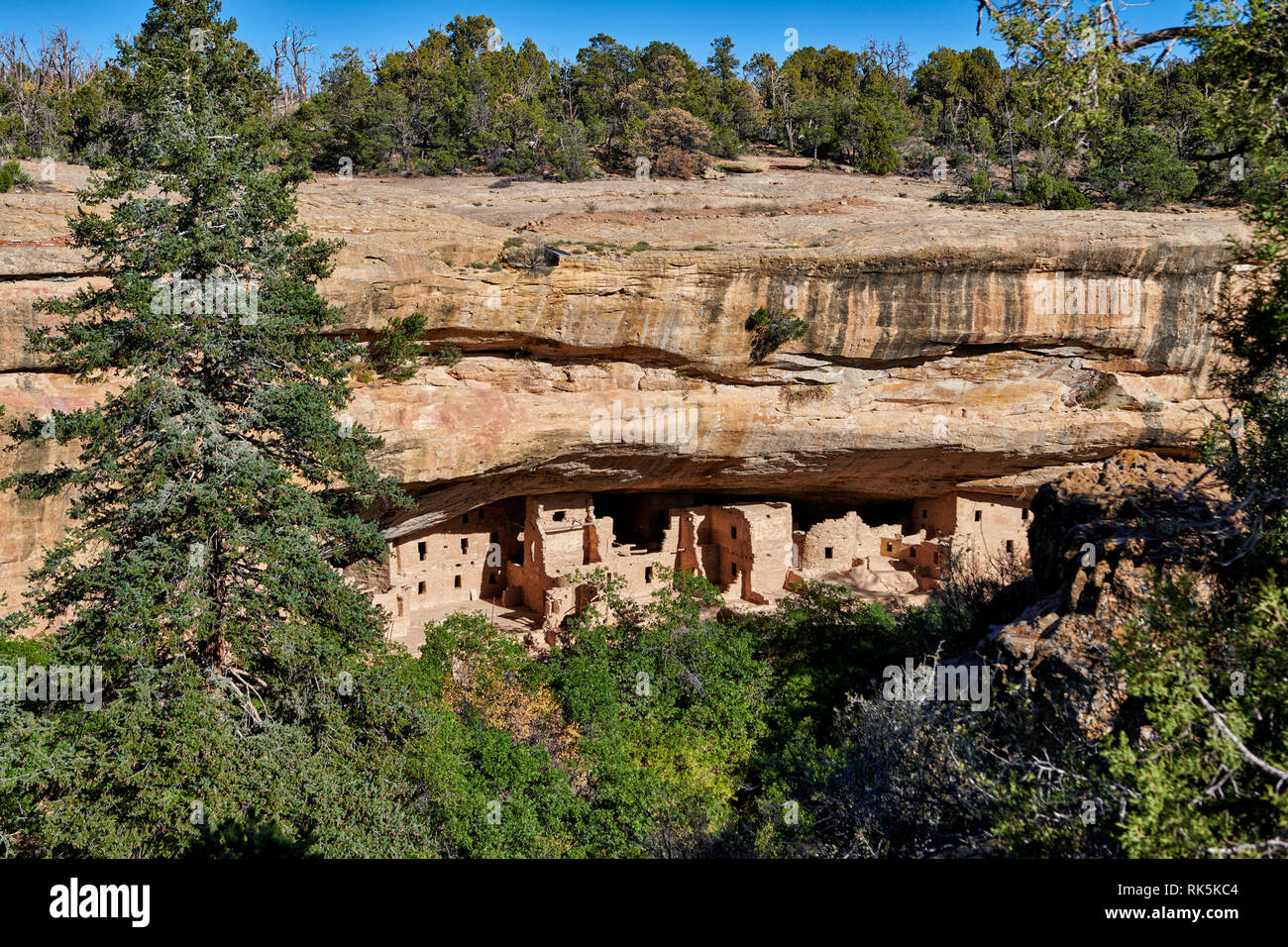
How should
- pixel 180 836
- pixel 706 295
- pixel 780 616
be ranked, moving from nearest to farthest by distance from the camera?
pixel 180 836, pixel 706 295, pixel 780 616

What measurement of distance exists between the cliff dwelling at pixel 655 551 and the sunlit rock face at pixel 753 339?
2.87 feet

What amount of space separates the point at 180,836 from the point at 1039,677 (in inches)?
316

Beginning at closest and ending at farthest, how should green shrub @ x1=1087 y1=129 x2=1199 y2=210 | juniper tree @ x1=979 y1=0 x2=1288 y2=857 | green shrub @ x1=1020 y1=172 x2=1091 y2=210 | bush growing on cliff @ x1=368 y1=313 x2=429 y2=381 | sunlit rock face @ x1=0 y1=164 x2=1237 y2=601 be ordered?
juniper tree @ x1=979 y1=0 x2=1288 y2=857 < bush growing on cliff @ x1=368 y1=313 x2=429 y2=381 < sunlit rock face @ x1=0 y1=164 x2=1237 y2=601 < green shrub @ x1=1020 y1=172 x2=1091 y2=210 < green shrub @ x1=1087 y1=129 x2=1199 y2=210

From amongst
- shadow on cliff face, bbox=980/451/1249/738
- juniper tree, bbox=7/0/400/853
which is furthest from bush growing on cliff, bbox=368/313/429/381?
shadow on cliff face, bbox=980/451/1249/738

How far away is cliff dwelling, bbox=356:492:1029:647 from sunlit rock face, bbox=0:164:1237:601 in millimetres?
874

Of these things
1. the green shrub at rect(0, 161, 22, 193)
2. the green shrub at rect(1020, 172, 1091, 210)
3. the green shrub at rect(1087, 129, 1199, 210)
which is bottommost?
the green shrub at rect(0, 161, 22, 193)

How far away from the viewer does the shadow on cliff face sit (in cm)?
816

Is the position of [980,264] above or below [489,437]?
above

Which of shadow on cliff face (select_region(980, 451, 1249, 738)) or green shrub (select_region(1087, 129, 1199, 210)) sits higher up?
green shrub (select_region(1087, 129, 1199, 210))

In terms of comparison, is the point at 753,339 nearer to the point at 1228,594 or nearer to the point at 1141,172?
the point at 1228,594

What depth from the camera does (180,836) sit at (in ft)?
25.8

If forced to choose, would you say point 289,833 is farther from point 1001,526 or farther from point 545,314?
point 1001,526

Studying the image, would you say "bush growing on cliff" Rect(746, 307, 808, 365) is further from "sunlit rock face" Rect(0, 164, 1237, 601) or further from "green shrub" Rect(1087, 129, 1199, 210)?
"green shrub" Rect(1087, 129, 1199, 210)
